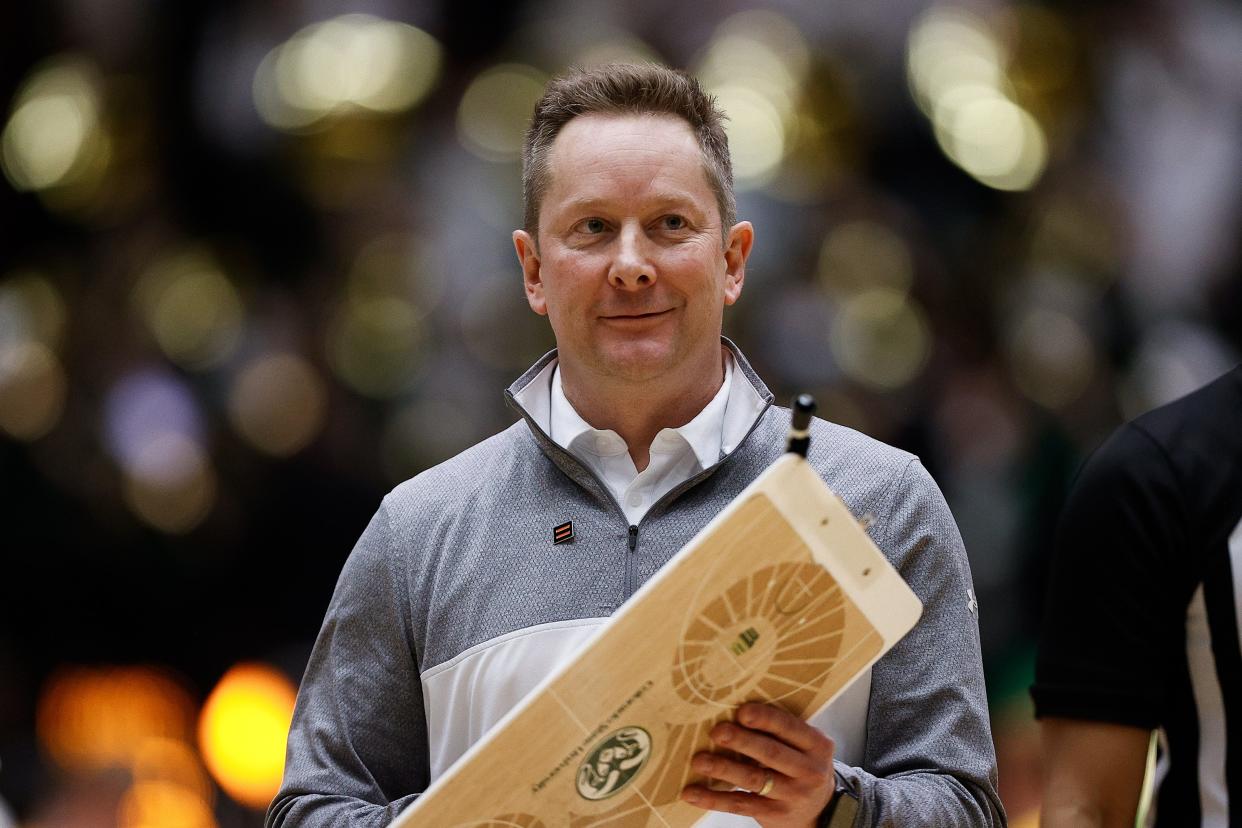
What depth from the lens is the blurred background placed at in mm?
4941

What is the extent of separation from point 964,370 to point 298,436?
2164mm

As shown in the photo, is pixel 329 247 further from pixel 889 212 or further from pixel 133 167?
pixel 889 212

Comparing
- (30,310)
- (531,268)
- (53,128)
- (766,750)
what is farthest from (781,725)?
(53,128)

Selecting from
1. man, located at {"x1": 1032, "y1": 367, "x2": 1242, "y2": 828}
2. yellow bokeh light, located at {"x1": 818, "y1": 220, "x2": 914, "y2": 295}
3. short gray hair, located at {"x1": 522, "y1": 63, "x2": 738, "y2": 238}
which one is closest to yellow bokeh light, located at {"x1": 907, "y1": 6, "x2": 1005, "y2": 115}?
yellow bokeh light, located at {"x1": 818, "y1": 220, "x2": 914, "y2": 295}

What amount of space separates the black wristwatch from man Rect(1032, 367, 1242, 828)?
9.7 inches

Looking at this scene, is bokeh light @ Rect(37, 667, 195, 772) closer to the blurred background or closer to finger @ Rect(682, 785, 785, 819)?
the blurred background

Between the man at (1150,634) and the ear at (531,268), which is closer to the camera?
the man at (1150,634)

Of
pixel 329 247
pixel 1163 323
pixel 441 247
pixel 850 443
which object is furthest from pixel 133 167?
pixel 850 443

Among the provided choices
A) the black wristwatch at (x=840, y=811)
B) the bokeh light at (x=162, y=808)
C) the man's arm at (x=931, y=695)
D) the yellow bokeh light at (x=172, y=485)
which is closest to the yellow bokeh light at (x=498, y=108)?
the yellow bokeh light at (x=172, y=485)

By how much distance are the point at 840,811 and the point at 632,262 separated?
0.74m

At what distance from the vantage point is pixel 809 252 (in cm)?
524

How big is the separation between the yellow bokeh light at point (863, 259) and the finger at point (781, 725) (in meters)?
3.58

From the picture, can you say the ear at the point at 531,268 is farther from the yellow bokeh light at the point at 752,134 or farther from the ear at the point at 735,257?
the yellow bokeh light at the point at 752,134

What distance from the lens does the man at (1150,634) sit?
161 centimetres
